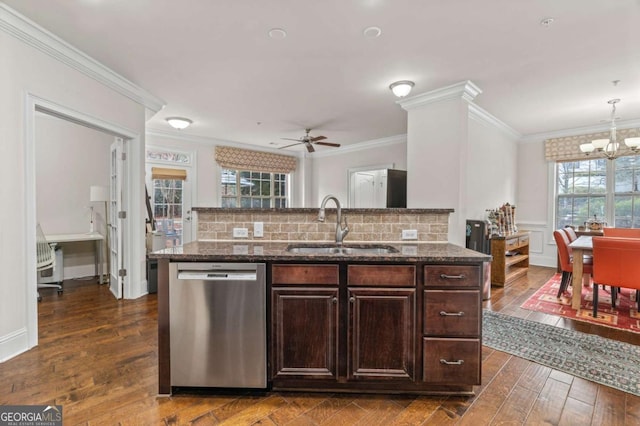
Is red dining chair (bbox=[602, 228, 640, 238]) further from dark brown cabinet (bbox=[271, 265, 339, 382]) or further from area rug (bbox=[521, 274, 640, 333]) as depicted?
dark brown cabinet (bbox=[271, 265, 339, 382])

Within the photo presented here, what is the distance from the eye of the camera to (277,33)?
2.48 metres

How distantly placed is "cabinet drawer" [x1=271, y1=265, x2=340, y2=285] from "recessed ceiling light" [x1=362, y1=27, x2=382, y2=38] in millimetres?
1893

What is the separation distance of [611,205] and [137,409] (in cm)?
698

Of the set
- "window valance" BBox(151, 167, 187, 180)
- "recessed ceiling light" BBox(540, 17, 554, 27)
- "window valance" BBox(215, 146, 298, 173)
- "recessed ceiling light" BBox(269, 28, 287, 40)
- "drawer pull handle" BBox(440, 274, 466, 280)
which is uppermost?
"recessed ceiling light" BBox(269, 28, 287, 40)

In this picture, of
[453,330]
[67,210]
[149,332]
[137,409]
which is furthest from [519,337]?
[67,210]

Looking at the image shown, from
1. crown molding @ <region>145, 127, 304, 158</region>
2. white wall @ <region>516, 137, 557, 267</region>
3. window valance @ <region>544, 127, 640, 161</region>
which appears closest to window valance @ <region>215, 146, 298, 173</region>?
crown molding @ <region>145, 127, 304, 158</region>

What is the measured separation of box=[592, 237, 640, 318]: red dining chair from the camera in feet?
9.48

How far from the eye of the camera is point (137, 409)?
172 cm

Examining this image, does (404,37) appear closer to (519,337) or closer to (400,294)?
(400,294)

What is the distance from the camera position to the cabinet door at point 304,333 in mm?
1803

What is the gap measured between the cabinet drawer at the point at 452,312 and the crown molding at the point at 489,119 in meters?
3.19

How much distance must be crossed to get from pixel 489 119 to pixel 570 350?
11.5ft

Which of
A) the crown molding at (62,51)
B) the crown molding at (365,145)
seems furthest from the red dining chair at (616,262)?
the crown molding at (62,51)

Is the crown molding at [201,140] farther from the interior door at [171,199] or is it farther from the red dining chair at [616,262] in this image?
the red dining chair at [616,262]
